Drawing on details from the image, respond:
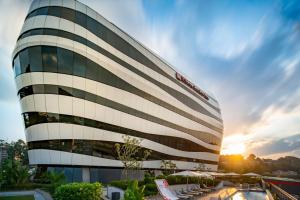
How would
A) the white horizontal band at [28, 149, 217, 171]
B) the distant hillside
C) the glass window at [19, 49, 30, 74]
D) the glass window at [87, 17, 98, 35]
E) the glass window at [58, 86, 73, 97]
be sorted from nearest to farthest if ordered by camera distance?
the white horizontal band at [28, 149, 217, 171]
the glass window at [58, 86, 73, 97]
the glass window at [19, 49, 30, 74]
the glass window at [87, 17, 98, 35]
the distant hillside

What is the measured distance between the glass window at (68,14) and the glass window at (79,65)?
17.8 feet

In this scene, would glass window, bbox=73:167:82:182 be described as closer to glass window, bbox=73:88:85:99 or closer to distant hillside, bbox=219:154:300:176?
glass window, bbox=73:88:85:99

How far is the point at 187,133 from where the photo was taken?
64125mm

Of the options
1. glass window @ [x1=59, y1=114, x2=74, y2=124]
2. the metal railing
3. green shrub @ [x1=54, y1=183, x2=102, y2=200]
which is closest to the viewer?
the metal railing

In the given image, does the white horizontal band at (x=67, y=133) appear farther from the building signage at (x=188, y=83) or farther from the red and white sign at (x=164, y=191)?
the building signage at (x=188, y=83)

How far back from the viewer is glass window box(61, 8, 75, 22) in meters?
38.1

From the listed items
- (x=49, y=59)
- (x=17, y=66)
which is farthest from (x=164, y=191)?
(x=17, y=66)

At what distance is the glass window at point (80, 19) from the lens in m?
39.2

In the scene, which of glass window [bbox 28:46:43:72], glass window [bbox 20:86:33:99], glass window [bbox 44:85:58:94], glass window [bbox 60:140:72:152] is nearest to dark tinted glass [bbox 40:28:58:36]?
glass window [bbox 28:46:43:72]

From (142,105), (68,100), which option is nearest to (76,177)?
(68,100)

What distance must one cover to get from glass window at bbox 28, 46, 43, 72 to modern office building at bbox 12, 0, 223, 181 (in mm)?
127

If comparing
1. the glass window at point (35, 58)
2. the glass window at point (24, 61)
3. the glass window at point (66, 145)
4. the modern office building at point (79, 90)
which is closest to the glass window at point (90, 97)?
the modern office building at point (79, 90)

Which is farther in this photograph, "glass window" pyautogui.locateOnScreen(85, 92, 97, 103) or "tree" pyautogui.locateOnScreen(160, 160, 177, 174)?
"tree" pyautogui.locateOnScreen(160, 160, 177, 174)

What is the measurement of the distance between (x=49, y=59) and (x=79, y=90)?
17.8 feet
